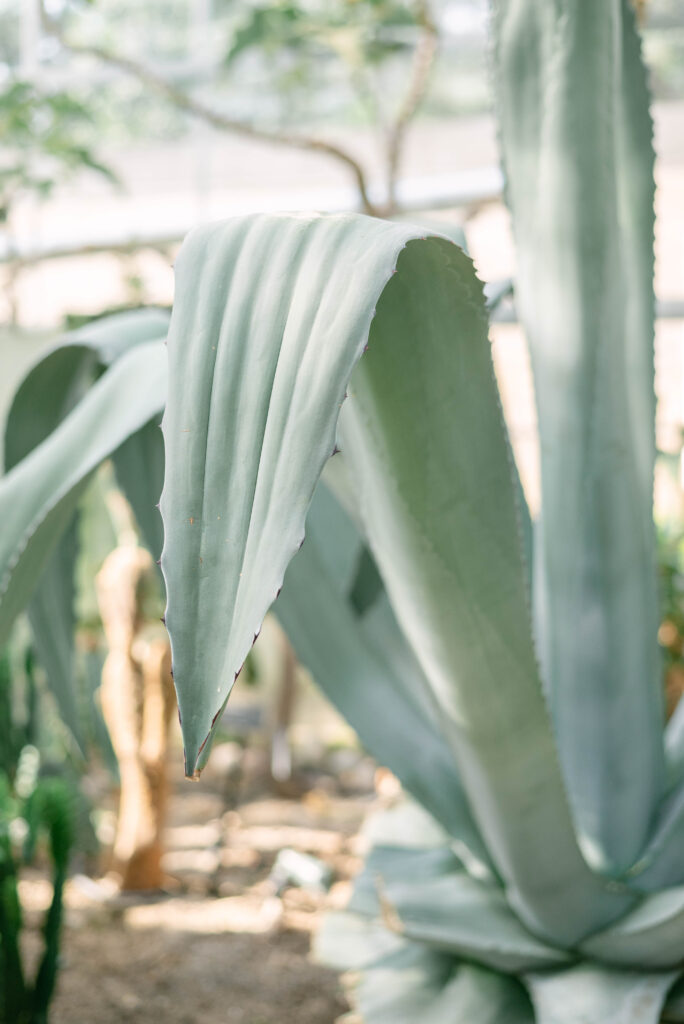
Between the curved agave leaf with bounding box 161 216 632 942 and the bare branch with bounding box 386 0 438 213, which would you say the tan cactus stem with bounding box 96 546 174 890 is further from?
the curved agave leaf with bounding box 161 216 632 942

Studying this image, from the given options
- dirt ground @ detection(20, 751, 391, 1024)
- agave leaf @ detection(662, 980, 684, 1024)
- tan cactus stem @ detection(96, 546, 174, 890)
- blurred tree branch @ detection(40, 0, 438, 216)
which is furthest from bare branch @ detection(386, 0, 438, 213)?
agave leaf @ detection(662, 980, 684, 1024)

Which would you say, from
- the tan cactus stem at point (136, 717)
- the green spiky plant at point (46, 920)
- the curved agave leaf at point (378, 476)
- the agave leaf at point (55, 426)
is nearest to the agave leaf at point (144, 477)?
the agave leaf at point (55, 426)

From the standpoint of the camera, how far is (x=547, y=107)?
20.1 inches

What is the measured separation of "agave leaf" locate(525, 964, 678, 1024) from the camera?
461mm

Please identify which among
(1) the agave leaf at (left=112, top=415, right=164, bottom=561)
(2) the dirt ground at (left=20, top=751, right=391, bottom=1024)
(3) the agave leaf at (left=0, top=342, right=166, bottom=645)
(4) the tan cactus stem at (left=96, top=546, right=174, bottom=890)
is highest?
(3) the agave leaf at (left=0, top=342, right=166, bottom=645)

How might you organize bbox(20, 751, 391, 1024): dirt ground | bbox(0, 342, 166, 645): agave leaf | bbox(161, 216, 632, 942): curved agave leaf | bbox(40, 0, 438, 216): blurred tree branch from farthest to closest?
bbox(40, 0, 438, 216): blurred tree branch < bbox(20, 751, 391, 1024): dirt ground < bbox(0, 342, 166, 645): agave leaf < bbox(161, 216, 632, 942): curved agave leaf

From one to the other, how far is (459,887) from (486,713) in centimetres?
15

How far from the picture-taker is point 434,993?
1.75ft

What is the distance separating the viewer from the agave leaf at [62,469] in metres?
0.40

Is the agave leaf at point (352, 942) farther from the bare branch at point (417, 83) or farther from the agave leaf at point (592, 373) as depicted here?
the bare branch at point (417, 83)

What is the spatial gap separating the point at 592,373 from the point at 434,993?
0.34 metres

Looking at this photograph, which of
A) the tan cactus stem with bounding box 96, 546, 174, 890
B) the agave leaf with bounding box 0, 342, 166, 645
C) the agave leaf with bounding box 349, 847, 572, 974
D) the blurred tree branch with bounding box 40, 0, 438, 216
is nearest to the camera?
the agave leaf with bounding box 0, 342, 166, 645

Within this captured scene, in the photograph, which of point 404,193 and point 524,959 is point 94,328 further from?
point 404,193

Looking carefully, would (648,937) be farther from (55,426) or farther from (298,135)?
(298,135)
